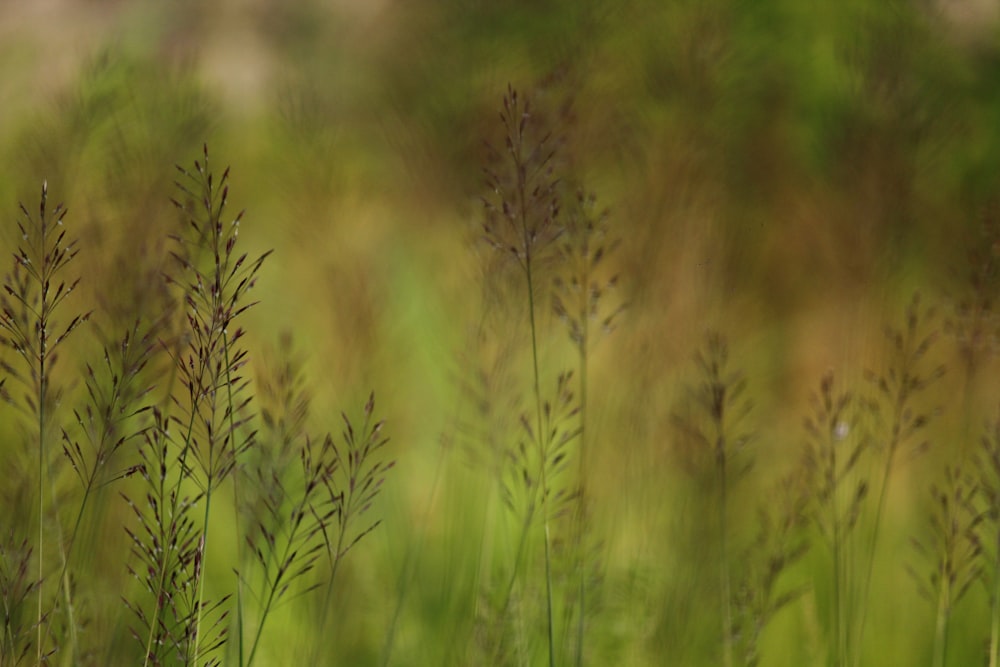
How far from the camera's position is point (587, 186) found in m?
1.98

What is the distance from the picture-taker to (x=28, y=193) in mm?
1945

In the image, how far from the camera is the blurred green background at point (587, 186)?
1.84m

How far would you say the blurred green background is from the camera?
1.84m

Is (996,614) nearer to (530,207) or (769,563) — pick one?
(769,563)

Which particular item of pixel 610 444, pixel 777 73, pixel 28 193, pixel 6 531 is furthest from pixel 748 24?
pixel 6 531

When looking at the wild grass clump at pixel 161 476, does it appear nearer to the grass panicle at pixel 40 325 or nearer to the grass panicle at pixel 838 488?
the grass panicle at pixel 40 325

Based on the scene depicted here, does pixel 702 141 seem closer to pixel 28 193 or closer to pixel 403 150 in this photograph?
pixel 403 150

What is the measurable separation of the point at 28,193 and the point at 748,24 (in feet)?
5.33

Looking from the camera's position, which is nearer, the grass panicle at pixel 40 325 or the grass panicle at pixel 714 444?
the grass panicle at pixel 40 325

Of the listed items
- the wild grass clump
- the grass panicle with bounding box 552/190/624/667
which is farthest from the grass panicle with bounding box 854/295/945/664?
the wild grass clump

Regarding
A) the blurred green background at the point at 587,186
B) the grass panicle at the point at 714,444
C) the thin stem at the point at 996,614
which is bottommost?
the thin stem at the point at 996,614

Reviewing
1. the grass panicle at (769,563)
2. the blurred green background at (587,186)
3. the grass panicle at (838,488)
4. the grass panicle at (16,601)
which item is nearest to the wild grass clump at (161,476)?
the grass panicle at (16,601)

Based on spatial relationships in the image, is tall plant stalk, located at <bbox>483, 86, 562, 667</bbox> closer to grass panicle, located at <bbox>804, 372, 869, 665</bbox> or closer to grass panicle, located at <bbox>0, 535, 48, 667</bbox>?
grass panicle, located at <bbox>804, 372, 869, 665</bbox>

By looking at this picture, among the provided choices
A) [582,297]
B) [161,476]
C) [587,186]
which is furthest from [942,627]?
[161,476]
